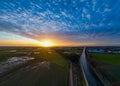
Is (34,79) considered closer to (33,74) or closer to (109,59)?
(33,74)

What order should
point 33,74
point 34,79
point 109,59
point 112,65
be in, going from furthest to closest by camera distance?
point 109,59
point 112,65
point 33,74
point 34,79

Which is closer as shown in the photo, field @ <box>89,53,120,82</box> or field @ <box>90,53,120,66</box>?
field @ <box>89,53,120,82</box>

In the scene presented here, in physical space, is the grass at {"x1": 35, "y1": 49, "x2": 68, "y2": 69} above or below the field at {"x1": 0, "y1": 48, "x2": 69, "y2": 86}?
above

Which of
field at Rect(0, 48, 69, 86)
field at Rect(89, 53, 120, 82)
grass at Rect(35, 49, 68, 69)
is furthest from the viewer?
grass at Rect(35, 49, 68, 69)

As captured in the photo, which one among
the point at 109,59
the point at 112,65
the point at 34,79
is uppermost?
the point at 109,59

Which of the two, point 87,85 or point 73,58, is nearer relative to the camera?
point 87,85

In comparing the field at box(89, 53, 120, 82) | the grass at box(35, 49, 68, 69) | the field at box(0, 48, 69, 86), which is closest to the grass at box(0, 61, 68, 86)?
the field at box(0, 48, 69, 86)

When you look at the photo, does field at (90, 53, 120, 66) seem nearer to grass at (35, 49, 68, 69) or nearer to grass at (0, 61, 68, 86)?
grass at (35, 49, 68, 69)

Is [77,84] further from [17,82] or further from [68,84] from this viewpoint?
[17,82]

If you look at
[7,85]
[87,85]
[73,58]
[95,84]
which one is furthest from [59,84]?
[73,58]

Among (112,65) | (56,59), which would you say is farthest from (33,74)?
(56,59)

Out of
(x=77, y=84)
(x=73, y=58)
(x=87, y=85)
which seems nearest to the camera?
(x=87, y=85)
